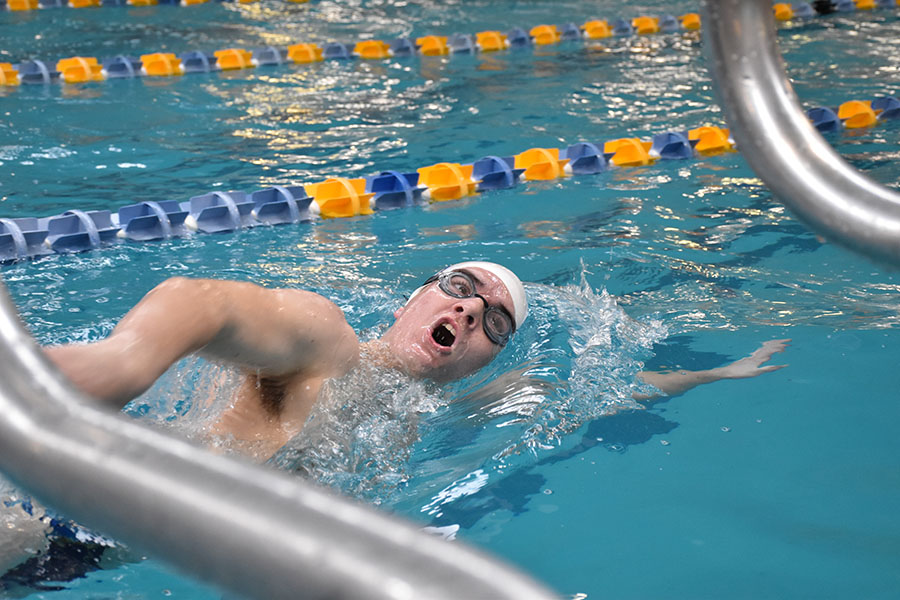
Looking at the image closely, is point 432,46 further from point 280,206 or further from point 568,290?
point 568,290

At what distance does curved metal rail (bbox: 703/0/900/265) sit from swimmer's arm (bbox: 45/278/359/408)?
0.68 m

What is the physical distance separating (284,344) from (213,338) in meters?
0.35

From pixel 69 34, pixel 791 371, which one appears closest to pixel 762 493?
pixel 791 371

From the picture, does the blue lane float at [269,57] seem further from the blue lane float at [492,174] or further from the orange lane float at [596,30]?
the blue lane float at [492,174]

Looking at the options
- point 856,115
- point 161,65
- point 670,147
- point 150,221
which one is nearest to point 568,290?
point 150,221

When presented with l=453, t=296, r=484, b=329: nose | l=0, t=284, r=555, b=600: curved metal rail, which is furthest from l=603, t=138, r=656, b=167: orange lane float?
l=0, t=284, r=555, b=600: curved metal rail

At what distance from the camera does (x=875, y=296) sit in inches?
149

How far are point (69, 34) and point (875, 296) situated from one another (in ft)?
24.5

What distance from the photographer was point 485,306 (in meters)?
3.21

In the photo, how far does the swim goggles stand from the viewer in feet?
10.4

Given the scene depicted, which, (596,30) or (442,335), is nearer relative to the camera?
(442,335)

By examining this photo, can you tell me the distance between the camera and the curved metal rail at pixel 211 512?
1.55ft

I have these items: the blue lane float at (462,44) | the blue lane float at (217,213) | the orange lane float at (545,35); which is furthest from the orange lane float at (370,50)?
the blue lane float at (217,213)

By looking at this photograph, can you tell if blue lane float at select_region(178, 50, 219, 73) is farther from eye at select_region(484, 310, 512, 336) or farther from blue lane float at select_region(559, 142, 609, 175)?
eye at select_region(484, 310, 512, 336)
